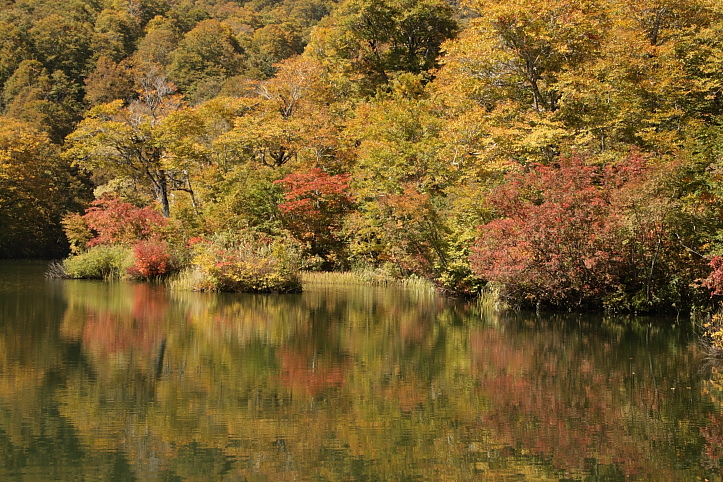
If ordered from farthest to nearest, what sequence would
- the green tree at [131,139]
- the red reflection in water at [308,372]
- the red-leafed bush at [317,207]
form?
the green tree at [131,139], the red-leafed bush at [317,207], the red reflection in water at [308,372]

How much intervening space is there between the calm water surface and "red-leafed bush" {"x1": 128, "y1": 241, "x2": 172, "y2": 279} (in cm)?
990

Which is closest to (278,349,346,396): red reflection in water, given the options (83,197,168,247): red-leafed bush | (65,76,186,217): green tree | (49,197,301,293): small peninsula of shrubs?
(49,197,301,293): small peninsula of shrubs

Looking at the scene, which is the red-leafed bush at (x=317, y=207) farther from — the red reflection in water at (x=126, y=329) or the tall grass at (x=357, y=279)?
the red reflection in water at (x=126, y=329)

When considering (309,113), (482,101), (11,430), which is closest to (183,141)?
(309,113)

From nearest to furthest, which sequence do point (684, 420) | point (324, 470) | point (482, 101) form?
point (324, 470) → point (684, 420) → point (482, 101)

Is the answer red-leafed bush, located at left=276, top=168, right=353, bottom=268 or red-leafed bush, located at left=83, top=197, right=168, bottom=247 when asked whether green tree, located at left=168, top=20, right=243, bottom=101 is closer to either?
red-leafed bush, located at left=83, top=197, right=168, bottom=247

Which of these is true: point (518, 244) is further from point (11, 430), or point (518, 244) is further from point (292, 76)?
point (292, 76)

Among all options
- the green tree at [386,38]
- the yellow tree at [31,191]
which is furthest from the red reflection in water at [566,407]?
the yellow tree at [31,191]

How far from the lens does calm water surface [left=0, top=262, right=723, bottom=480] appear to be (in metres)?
6.11

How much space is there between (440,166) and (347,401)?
18836mm

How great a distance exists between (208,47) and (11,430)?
57.1m

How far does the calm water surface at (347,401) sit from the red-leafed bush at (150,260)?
990 centimetres

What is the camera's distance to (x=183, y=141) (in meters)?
31.2

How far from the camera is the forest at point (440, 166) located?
57.2ft
